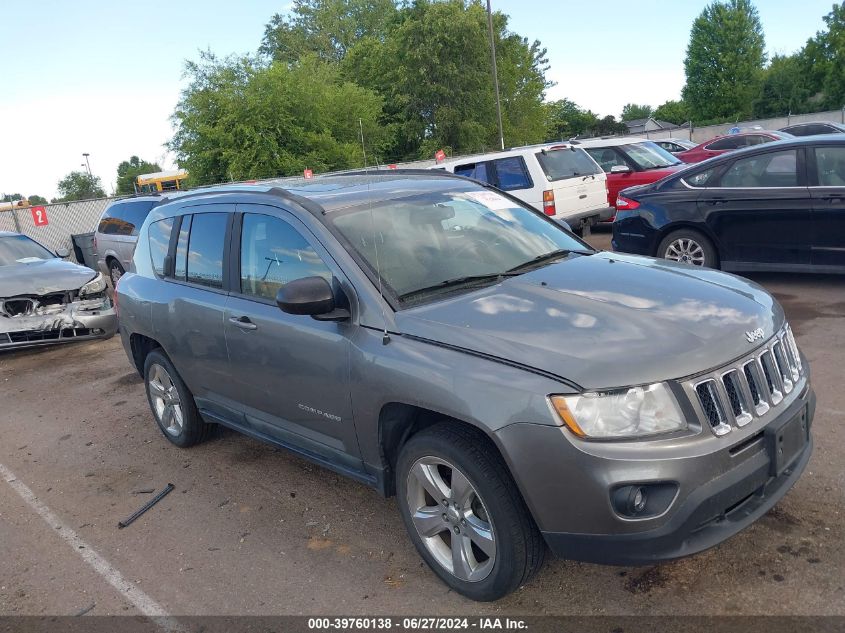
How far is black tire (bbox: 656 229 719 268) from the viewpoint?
800 cm

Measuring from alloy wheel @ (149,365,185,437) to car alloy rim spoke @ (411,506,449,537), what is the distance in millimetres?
2547

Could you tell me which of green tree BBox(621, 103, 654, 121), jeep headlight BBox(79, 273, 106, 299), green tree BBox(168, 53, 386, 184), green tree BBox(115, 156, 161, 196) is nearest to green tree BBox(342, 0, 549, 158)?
green tree BBox(168, 53, 386, 184)

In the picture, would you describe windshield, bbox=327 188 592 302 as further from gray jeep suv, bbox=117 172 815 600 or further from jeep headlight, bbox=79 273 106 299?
jeep headlight, bbox=79 273 106 299

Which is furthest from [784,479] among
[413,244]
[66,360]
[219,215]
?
[66,360]

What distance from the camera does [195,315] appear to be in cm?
454

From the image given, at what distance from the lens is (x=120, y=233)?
12414mm

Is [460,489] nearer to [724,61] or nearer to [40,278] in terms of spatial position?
[40,278]

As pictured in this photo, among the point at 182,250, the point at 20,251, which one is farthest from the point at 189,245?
the point at 20,251

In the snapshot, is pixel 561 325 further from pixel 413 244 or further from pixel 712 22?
pixel 712 22

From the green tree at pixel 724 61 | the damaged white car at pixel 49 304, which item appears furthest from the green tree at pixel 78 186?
the damaged white car at pixel 49 304

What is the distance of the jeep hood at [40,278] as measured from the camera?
28.5 ft

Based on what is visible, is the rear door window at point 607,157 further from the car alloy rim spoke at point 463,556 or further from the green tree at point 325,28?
the green tree at point 325,28

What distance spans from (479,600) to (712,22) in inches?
3262

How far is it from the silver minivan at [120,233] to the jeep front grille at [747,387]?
10621 mm
